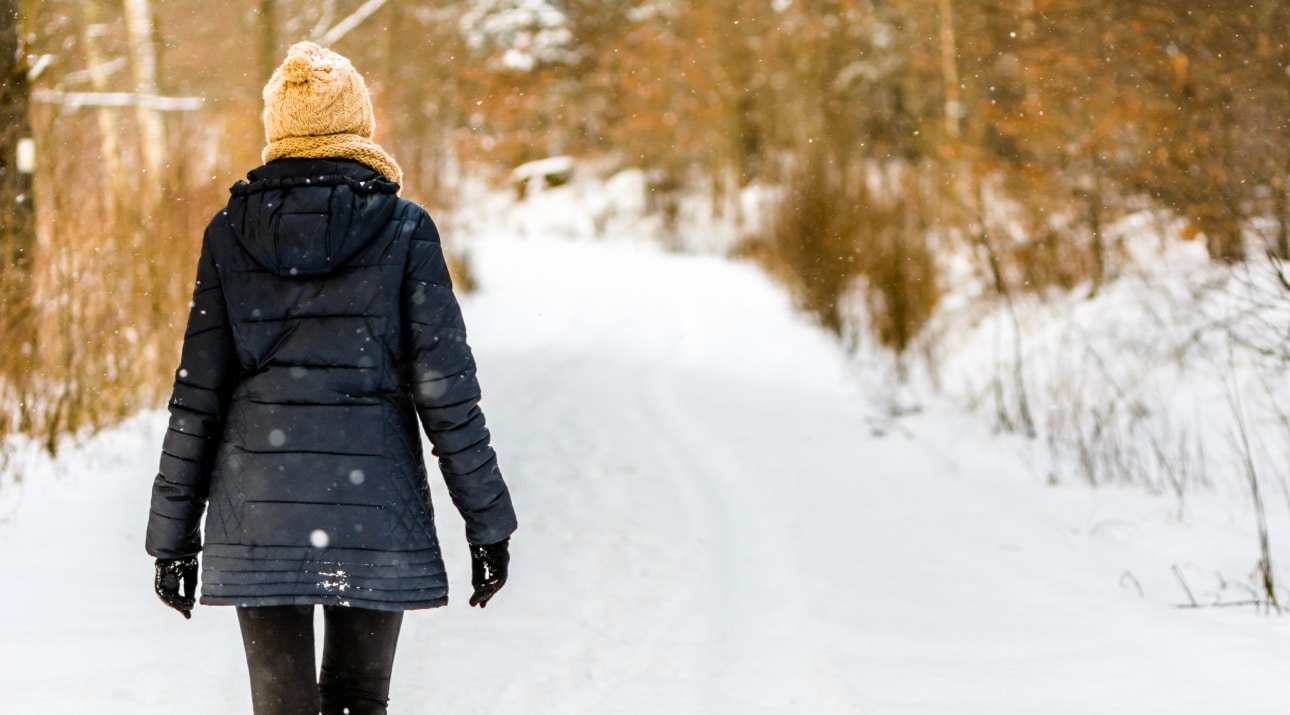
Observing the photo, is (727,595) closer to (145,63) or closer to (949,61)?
(145,63)

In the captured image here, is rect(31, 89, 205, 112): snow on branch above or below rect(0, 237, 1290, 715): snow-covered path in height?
above

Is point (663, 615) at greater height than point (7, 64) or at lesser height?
lesser

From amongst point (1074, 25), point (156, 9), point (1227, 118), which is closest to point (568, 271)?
point (156, 9)

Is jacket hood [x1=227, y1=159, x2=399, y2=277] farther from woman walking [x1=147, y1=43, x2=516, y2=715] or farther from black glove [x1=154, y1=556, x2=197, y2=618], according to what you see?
black glove [x1=154, y1=556, x2=197, y2=618]

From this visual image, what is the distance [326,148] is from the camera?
6.46 ft

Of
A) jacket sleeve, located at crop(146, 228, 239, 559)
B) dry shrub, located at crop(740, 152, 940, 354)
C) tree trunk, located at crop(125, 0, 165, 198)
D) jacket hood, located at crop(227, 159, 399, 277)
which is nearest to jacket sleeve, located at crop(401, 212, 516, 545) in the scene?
jacket hood, located at crop(227, 159, 399, 277)

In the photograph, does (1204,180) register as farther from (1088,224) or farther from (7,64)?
(7,64)

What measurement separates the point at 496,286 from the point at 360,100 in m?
13.1

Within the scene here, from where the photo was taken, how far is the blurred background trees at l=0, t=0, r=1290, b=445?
5.27m

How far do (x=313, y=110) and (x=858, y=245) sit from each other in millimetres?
8811

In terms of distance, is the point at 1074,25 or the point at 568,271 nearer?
the point at 1074,25

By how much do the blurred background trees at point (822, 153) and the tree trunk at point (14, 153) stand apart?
1 cm

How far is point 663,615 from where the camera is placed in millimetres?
3893

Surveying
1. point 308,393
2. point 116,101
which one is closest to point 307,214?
point 308,393
